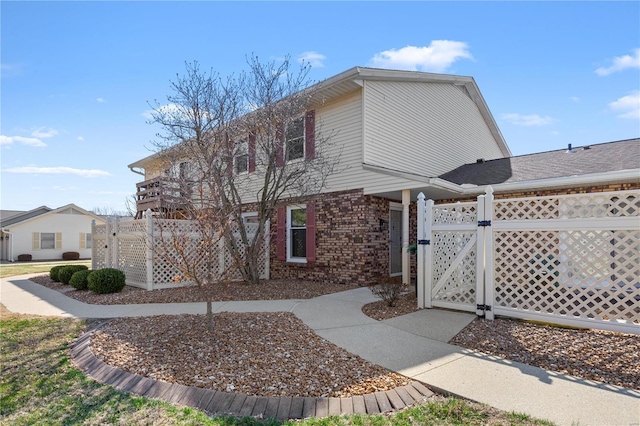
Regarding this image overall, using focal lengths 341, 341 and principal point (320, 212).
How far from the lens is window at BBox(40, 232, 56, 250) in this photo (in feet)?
90.8

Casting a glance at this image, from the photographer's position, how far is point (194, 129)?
9562 millimetres

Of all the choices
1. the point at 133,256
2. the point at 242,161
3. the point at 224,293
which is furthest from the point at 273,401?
the point at 242,161

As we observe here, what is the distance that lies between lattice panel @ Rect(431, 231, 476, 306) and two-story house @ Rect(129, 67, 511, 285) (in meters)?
2.16

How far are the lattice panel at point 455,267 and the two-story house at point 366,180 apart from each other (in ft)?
7.07

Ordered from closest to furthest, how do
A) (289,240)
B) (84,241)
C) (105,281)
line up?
1. (105,281)
2. (289,240)
3. (84,241)

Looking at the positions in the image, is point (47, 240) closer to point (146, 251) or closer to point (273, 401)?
point (146, 251)

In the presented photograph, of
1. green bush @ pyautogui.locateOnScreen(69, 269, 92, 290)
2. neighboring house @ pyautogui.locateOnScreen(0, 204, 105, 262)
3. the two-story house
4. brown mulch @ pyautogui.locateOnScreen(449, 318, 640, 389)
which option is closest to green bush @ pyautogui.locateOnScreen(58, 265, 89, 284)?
green bush @ pyautogui.locateOnScreen(69, 269, 92, 290)

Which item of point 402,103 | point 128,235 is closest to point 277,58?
point 402,103

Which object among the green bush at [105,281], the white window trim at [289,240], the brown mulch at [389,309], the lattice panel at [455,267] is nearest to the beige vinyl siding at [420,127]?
the white window trim at [289,240]

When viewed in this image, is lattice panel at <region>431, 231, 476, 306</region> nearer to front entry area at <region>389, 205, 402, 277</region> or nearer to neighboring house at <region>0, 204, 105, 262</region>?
A: front entry area at <region>389, 205, 402, 277</region>

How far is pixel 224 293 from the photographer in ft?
27.8

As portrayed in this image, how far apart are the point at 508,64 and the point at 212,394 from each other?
1006 centimetres

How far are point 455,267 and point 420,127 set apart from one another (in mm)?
6554

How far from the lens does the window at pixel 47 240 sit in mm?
27672
